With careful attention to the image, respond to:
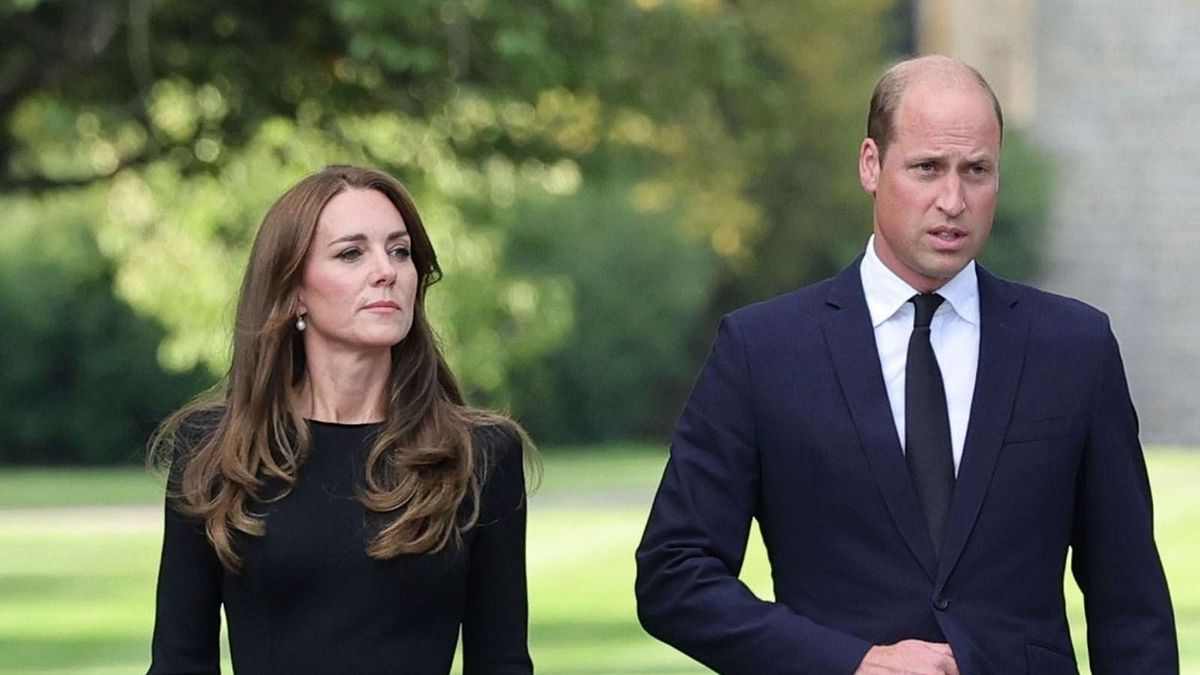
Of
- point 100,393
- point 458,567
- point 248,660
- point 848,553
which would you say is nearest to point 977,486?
point 848,553

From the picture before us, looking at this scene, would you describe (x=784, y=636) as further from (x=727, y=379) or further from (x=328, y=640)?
(x=328, y=640)

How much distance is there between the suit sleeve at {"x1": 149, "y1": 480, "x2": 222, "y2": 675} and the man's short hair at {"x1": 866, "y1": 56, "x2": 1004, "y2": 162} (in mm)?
1377

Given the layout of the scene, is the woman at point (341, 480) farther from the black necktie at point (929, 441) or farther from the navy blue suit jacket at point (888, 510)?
the black necktie at point (929, 441)

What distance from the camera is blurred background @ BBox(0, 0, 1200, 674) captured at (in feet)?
52.7

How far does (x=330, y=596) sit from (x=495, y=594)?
1.00ft

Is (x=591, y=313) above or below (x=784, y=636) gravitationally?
below

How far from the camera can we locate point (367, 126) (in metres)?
17.1

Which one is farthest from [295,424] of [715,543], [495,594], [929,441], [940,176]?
[940,176]

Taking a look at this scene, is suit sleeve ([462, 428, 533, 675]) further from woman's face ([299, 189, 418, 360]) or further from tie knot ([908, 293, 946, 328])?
tie knot ([908, 293, 946, 328])

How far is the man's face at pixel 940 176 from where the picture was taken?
4770mm

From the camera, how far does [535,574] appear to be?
62.3 feet

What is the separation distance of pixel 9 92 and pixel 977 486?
12702 mm

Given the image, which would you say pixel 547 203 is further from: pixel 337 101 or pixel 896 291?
pixel 896 291

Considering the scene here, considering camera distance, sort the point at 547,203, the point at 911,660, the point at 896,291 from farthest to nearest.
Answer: the point at 547,203 < the point at 896,291 < the point at 911,660
